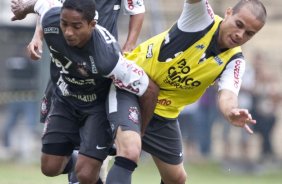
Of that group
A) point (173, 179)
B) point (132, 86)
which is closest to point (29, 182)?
point (173, 179)

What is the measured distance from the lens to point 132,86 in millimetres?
9023

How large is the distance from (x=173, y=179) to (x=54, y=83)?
55.4 inches

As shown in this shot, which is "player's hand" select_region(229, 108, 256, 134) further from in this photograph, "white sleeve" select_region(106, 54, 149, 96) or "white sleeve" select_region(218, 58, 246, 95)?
"white sleeve" select_region(106, 54, 149, 96)

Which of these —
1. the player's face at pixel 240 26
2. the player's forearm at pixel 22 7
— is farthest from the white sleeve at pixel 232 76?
the player's forearm at pixel 22 7

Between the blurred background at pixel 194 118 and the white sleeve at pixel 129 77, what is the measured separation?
8.14 metres

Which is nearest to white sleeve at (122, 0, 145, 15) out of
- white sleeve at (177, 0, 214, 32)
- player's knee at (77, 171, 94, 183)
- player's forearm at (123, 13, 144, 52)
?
player's forearm at (123, 13, 144, 52)

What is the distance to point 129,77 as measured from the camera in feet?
29.4

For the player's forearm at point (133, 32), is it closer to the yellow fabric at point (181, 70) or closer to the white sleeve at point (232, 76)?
the yellow fabric at point (181, 70)

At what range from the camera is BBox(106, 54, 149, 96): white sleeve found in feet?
29.2

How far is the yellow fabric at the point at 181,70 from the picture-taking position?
9.23 metres

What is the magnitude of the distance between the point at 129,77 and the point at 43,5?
38.6 inches

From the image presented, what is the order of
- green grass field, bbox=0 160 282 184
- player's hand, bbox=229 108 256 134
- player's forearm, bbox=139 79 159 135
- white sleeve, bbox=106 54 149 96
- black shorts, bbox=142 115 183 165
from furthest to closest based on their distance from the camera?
green grass field, bbox=0 160 282 184, black shorts, bbox=142 115 183 165, player's forearm, bbox=139 79 159 135, white sleeve, bbox=106 54 149 96, player's hand, bbox=229 108 256 134

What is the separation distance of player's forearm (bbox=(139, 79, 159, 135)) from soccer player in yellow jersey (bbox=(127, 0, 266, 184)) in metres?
0.10

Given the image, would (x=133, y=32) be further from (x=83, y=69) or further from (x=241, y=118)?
(x=241, y=118)
